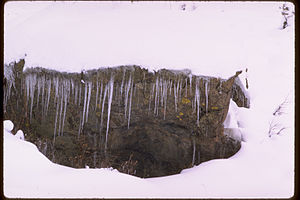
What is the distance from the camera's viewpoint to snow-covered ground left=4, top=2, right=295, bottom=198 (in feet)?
10.5

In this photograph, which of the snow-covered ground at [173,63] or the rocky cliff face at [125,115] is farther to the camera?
the rocky cliff face at [125,115]

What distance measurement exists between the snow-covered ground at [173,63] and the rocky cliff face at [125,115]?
8.9 inches

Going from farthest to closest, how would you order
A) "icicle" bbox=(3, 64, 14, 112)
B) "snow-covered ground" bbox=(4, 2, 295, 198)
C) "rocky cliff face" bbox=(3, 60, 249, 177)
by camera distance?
1. "icicle" bbox=(3, 64, 14, 112)
2. "rocky cliff face" bbox=(3, 60, 249, 177)
3. "snow-covered ground" bbox=(4, 2, 295, 198)

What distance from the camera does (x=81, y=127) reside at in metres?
4.97

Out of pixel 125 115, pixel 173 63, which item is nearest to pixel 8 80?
pixel 125 115

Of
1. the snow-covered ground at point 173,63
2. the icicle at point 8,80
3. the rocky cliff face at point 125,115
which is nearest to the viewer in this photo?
the snow-covered ground at point 173,63

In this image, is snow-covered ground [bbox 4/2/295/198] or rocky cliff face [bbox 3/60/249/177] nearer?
snow-covered ground [bbox 4/2/295/198]

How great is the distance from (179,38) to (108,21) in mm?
1561

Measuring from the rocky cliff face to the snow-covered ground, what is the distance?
225 millimetres

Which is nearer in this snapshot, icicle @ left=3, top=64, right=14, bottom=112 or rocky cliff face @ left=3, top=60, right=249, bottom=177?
rocky cliff face @ left=3, top=60, right=249, bottom=177

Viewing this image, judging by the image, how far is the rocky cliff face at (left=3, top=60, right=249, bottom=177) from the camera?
4.52 meters

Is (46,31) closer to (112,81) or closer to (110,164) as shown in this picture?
(112,81)

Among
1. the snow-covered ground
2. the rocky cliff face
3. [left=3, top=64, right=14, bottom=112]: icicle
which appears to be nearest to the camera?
the snow-covered ground

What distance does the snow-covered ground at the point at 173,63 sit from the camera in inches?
126
